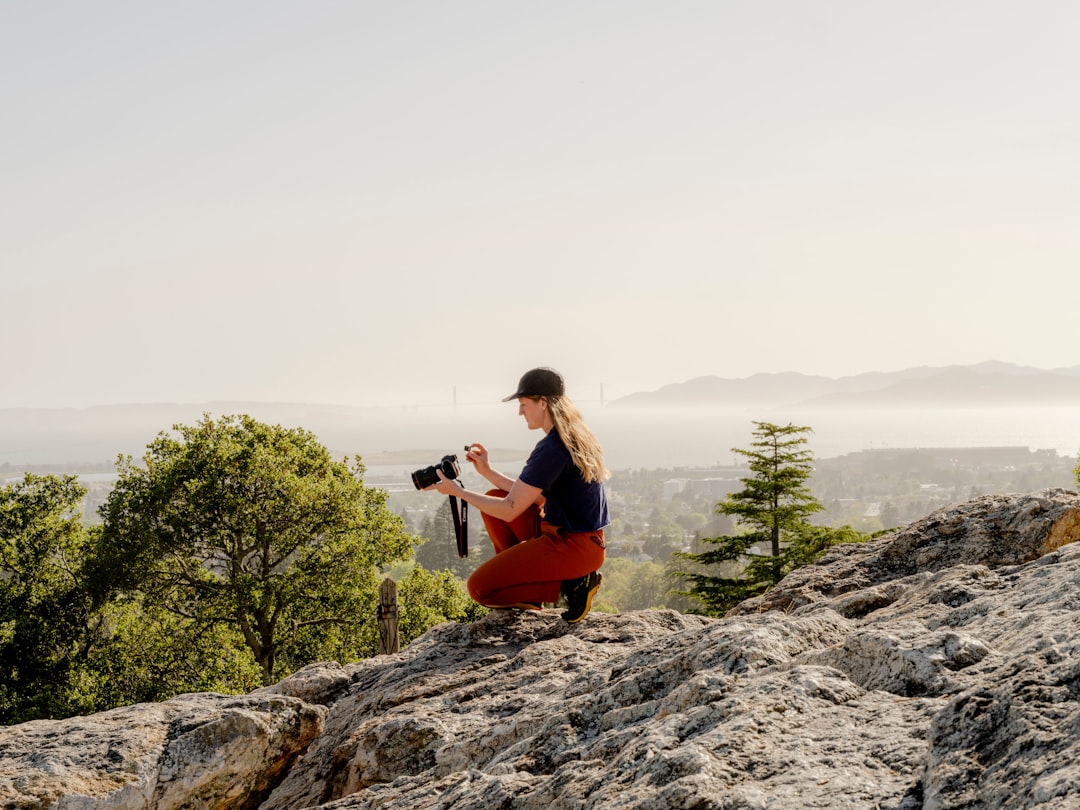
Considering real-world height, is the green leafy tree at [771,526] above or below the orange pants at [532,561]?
below

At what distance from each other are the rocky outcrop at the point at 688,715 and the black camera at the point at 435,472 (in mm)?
1369

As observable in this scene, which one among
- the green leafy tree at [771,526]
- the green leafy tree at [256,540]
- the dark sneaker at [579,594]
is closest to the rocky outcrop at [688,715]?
the dark sneaker at [579,594]

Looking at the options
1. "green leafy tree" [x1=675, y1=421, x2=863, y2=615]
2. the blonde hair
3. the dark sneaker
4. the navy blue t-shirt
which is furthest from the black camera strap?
"green leafy tree" [x1=675, y1=421, x2=863, y2=615]

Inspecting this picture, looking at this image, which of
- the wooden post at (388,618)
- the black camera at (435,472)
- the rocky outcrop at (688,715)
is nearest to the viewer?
the rocky outcrop at (688,715)

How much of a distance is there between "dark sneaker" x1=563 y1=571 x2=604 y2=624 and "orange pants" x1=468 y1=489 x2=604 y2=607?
0.26ft

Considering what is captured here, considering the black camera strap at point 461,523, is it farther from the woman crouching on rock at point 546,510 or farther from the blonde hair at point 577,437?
the blonde hair at point 577,437

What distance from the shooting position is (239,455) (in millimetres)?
18156

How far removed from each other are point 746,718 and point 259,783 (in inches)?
154

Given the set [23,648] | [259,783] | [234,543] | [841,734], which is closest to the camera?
[841,734]

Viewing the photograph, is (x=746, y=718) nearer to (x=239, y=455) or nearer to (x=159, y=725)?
(x=159, y=725)

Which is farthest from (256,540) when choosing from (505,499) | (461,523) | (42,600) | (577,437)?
(577,437)

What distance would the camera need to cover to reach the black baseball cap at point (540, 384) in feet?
21.2

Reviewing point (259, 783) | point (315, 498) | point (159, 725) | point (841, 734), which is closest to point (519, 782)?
point (841, 734)

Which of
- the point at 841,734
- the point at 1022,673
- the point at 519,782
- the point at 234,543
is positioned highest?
the point at 1022,673
